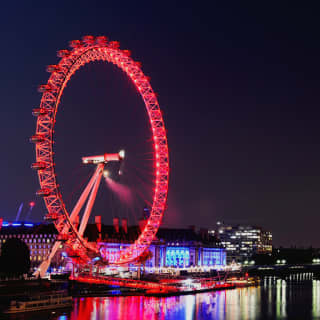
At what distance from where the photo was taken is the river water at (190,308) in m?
37.0

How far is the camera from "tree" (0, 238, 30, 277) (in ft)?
138

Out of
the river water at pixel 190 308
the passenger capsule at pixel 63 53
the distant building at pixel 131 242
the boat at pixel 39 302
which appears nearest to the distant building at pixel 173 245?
the distant building at pixel 131 242

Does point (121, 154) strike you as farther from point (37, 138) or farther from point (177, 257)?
point (177, 257)

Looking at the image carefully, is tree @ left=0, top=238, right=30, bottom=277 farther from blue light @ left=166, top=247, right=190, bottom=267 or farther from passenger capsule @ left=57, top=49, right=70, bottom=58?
blue light @ left=166, top=247, right=190, bottom=267

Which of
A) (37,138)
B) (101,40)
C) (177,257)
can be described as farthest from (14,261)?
(177,257)

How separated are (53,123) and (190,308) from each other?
17174 mm

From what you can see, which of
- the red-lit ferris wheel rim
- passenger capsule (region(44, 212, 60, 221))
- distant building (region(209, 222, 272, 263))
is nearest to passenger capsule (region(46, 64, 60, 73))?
the red-lit ferris wheel rim

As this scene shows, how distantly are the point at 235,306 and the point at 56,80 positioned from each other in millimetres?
22681

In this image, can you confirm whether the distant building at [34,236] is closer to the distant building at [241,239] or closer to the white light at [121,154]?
the white light at [121,154]

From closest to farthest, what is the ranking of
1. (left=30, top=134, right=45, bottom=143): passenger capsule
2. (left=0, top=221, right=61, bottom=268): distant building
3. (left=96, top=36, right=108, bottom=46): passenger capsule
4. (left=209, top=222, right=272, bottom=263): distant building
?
(left=30, top=134, right=45, bottom=143): passenger capsule < (left=96, top=36, right=108, bottom=46): passenger capsule < (left=0, top=221, right=61, bottom=268): distant building < (left=209, top=222, right=272, bottom=263): distant building

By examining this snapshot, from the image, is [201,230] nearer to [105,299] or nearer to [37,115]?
[105,299]

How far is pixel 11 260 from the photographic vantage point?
42.2 m

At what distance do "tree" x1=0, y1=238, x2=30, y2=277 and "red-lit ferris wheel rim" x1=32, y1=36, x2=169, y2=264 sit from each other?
4.29 meters

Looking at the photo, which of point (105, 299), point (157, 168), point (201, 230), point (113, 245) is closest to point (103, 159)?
point (157, 168)
